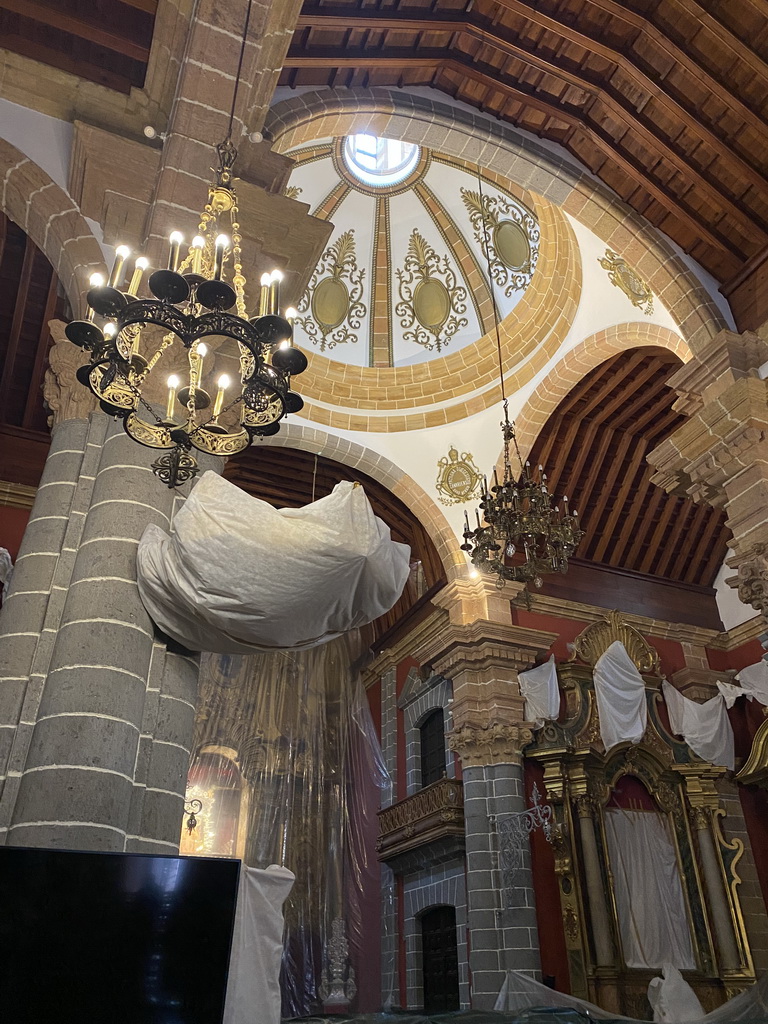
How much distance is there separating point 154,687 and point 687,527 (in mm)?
9366

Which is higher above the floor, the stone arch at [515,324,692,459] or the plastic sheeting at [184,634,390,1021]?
the stone arch at [515,324,692,459]

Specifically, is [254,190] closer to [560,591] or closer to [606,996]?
[560,591]

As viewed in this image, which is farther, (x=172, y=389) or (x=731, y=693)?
(x=731, y=693)

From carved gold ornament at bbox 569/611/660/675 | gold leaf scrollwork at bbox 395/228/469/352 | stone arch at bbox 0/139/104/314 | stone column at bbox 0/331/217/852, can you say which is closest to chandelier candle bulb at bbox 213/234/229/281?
stone column at bbox 0/331/217/852

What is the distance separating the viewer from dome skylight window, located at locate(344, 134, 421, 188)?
35.7ft

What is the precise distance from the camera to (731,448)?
6.21 meters

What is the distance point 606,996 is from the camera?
8.21 meters

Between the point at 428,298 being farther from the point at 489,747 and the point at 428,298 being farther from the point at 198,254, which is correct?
the point at 198,254

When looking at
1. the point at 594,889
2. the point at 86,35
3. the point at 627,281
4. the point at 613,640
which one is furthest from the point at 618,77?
the point at 594,889

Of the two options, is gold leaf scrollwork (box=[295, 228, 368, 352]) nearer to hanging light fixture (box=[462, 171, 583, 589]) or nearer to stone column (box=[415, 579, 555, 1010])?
stone column (box=[415, 579, 555, 1010])

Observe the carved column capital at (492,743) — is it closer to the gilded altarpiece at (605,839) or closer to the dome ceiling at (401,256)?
the gilded altarpiece at (605,839)

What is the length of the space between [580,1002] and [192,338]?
6.66m

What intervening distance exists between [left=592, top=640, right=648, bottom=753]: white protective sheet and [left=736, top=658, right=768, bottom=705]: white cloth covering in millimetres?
1370

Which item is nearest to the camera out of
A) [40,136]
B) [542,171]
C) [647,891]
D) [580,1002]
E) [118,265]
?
[118,265]
